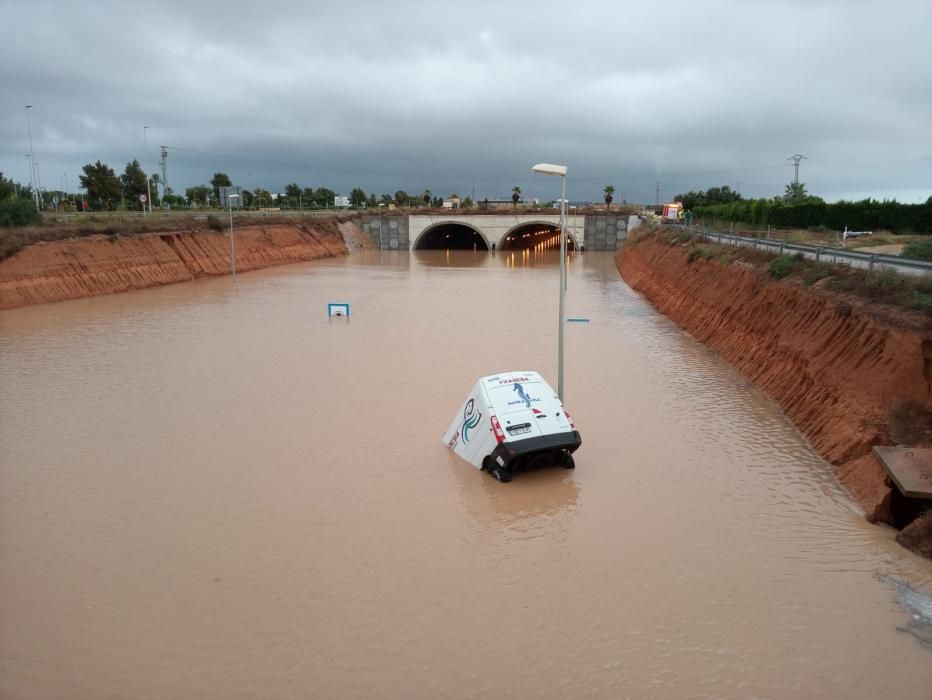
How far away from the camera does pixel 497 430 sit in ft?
38.9

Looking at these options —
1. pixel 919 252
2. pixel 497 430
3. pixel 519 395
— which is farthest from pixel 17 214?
pixel 919 252

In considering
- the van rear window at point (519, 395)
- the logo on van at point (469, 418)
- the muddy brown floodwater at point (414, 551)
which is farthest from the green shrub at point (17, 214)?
the van rear window at point (519, 395)

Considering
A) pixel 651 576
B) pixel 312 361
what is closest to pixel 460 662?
pixel 651 576

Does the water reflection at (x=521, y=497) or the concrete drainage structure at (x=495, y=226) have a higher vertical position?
the concrete drainage structure at (x=495, y=226)

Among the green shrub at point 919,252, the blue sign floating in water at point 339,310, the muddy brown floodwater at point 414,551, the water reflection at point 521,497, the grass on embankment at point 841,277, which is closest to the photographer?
the muddy brown floodwater at point 414,551

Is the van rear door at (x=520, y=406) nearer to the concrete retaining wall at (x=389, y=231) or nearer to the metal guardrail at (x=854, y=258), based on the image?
the metal guardrail at (x=854, y=258)

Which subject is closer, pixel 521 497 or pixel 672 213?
pixel 521 497

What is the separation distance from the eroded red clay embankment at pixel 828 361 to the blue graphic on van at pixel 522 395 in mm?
5988

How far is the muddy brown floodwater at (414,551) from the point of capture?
24.3 feet

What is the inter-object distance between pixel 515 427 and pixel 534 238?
90818mm

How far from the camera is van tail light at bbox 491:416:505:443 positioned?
1175cm

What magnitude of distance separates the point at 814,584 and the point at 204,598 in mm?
8386

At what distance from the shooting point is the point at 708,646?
7723 mm

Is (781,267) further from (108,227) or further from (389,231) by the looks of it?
(389,231)
